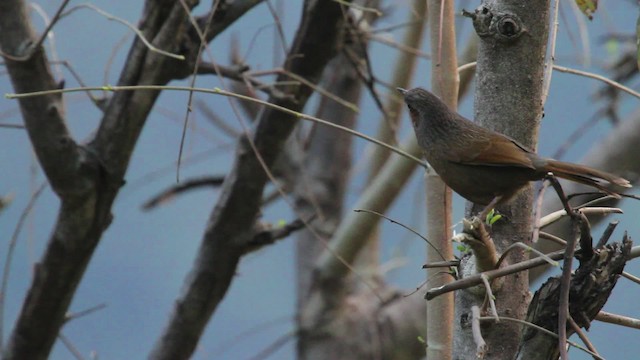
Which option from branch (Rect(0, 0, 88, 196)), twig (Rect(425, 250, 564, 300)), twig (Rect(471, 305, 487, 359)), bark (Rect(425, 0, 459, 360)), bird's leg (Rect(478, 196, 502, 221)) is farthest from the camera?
branch (Rect(0, 0, 88, 196))

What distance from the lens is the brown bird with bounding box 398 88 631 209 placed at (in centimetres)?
200

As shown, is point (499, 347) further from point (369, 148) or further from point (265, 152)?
point (369, 148)

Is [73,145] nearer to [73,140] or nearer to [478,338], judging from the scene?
[73,140]

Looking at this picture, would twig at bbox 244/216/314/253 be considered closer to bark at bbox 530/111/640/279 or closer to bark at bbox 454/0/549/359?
bark at bbox 530/111/640/279

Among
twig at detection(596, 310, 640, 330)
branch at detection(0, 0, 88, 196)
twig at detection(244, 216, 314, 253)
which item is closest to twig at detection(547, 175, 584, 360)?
twig at detection(596, 310, 640, 330)

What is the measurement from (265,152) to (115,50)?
655 millimetres

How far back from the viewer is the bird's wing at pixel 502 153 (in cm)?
199

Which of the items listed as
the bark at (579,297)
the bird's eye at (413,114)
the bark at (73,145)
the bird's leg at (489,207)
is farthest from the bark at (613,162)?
the bark at (579,297)

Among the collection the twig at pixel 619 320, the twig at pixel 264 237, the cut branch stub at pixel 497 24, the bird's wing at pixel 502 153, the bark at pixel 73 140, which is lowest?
the twig at pixel 264 237

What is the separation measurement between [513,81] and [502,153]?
0.18 m

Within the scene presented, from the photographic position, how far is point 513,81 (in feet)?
6.77

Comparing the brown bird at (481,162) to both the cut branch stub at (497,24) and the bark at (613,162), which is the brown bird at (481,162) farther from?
the bark at (613,162)

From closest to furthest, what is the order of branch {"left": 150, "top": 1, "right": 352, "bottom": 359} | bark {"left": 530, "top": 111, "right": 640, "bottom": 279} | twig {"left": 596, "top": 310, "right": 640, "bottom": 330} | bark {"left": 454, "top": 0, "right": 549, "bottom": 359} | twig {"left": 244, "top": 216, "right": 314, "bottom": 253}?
twig {"left": 596, "top": 310, "right": 640, "bottom": 330} < bark {"left": 454, "top": 0, "right": 549, "bottom": 359} < branch {"left": 150, "top": 1, "right": 352, "bottom": 359} < twig {"left": 244, "top": 216, "right": 314, "bottom": 253} < bark {"left": 530, "top": 111, "right": 640, "bottom": 279}

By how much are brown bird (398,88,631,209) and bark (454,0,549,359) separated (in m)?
0.06
